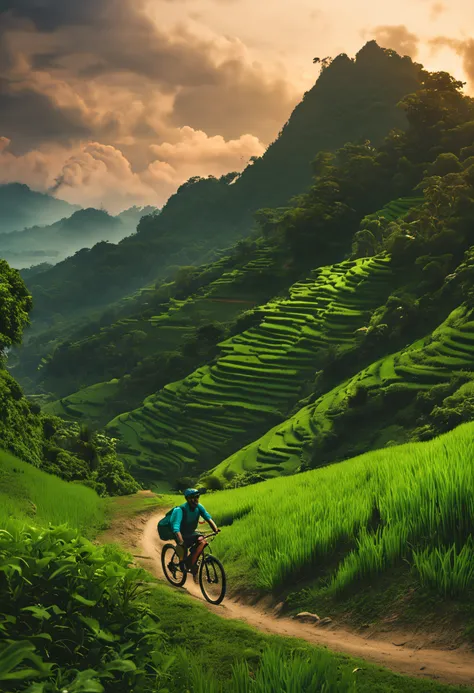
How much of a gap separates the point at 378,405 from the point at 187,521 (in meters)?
27.0

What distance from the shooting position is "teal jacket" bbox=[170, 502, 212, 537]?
8500 mm

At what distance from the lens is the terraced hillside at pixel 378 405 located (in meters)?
32.5

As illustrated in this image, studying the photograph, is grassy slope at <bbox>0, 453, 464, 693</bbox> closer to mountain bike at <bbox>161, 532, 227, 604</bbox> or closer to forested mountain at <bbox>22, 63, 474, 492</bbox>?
mountain bike at <bbox>161, 532, 227, 604</bbox>

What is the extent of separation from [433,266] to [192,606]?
151 ft

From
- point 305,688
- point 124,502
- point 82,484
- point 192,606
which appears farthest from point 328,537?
point 82,484

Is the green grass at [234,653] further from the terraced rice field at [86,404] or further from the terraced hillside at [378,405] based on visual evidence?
the terraced rice field at [86,404]

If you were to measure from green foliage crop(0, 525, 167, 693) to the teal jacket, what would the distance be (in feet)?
14.8

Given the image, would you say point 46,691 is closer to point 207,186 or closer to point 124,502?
point 124,502

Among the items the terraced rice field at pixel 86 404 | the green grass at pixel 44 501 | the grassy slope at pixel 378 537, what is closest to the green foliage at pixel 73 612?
the grassy slope at pixel 378 537

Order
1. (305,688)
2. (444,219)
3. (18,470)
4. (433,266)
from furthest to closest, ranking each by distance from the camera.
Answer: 1. (444,219)
2. (433,266)
3. (18,470)
4. (305,688)

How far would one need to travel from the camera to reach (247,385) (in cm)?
4800

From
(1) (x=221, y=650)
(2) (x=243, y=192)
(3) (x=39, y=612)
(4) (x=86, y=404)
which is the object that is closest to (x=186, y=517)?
(1) (x=221, y=650)

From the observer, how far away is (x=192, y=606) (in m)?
7.37

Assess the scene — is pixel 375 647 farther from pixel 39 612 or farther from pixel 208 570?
pixel 39 612
